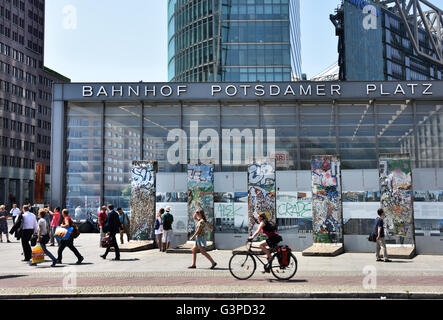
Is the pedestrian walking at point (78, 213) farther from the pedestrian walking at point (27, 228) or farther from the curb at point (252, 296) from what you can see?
the curb at point (252, 296)

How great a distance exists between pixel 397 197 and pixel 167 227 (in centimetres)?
882

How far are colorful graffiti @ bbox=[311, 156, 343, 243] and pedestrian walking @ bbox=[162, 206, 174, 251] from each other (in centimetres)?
568

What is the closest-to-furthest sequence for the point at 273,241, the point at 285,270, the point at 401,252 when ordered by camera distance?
the point at 285,270
the point at 273,241
the point at 401,252

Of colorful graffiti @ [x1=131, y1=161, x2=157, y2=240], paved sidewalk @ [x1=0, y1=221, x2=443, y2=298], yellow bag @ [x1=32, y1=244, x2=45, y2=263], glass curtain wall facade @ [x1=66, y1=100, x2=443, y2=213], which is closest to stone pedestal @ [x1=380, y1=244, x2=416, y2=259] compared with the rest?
paved sidewalk @ [x1=0, y1=221, x2=443, y2=298]

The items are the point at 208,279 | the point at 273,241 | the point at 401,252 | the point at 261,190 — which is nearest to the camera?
the point at 208,279

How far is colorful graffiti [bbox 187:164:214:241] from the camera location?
21.0 m

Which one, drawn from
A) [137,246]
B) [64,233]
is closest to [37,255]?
[64,233]

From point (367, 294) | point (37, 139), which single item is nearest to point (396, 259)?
point (367, 294)

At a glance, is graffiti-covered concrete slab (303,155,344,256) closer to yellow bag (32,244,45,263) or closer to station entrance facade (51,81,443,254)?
yellow bag (32,244,45,263)

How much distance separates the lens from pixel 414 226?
63.2 feet

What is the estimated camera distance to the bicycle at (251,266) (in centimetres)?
1262

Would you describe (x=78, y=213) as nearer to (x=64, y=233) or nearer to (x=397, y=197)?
(x=64, y=233)

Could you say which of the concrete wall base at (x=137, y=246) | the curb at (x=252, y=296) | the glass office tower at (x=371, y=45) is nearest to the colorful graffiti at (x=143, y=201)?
the concrete wall base at (x=137, y=246)

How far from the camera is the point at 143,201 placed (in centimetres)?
2167
